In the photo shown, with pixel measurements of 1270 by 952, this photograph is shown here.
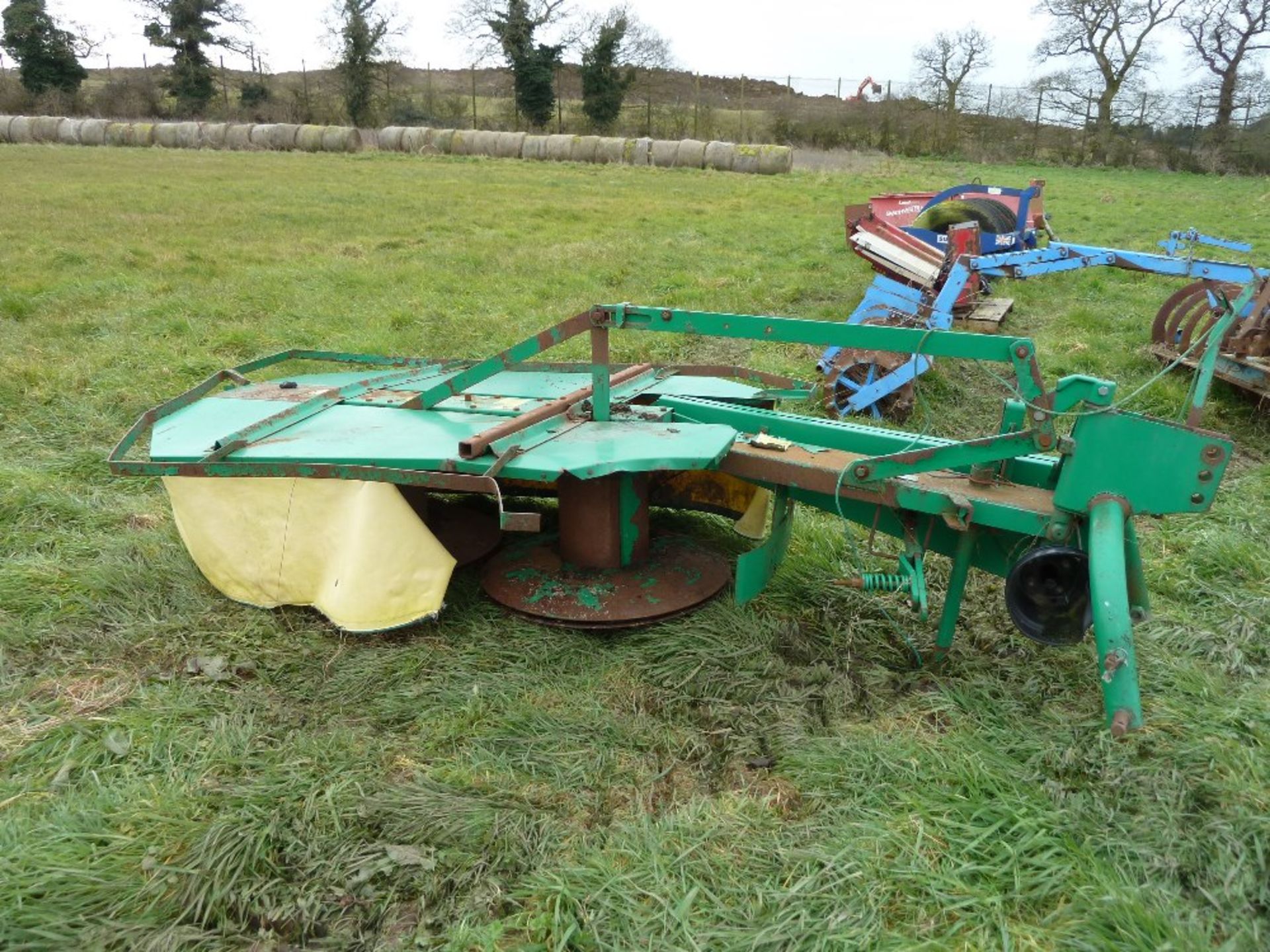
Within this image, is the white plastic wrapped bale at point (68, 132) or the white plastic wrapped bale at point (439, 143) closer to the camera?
the white plastic wrapped bale at point (439, 143)

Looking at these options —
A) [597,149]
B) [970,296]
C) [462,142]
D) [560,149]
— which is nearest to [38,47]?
[462,142]

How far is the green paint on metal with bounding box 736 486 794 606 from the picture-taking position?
3.09 metres

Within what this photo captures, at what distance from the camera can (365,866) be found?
7.09 feet

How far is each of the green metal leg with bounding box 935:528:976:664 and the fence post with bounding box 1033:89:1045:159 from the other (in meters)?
28.0

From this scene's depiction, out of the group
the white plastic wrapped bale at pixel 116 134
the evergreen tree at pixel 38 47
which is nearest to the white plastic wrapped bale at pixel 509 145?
the white plastic wrapped bale at pixel 116 134

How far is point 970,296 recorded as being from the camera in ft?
25.6

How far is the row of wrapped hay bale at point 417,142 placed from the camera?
22203 millimetres

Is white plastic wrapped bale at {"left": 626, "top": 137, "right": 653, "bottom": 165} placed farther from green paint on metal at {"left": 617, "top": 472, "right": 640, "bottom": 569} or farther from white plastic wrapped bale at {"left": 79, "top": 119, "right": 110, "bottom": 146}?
green paint on metal at {"left": 617, "top": 472, "right": 640, "bottom": 569}

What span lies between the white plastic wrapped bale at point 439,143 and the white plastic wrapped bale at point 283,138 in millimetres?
3910

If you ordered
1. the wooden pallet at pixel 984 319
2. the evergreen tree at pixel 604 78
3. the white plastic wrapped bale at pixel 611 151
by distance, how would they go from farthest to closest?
the evergreen tree at pixel 604 78, the white plastic wrapped bale at pixel 611 151, the wooden pallet at pixel 984 319

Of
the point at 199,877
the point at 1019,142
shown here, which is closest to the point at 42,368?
the point at 199,877

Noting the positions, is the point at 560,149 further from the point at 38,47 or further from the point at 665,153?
the point at 38,47

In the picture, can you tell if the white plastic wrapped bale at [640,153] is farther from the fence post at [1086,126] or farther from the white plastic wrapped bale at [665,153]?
the fence post at [1086,126]

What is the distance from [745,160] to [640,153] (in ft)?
9.56
